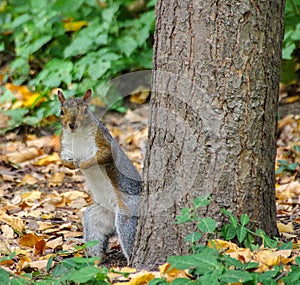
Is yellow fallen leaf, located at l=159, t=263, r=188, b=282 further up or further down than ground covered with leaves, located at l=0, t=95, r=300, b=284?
further down

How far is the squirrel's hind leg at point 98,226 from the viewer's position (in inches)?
160

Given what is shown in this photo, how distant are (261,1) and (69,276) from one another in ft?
5.01

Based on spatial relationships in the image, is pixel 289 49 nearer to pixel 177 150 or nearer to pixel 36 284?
pixel 177 150

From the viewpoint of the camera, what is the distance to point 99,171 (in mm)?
4125

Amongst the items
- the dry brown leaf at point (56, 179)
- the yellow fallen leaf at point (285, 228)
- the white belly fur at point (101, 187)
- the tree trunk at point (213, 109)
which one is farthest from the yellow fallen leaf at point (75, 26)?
the tree trunk at point (213, 109)

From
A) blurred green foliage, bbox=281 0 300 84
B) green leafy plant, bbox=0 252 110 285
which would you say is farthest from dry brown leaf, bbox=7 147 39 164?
green leafy plant, bbox=0 252 110 285

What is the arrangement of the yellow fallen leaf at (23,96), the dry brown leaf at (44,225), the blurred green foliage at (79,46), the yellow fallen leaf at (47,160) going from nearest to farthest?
1. the dry brown leaf at (44,225)
2. the yellow fallen leaf at (47,160)
3. the blurred green foliage at (79,46)
4. the yellow fallen leaf at (23,96)

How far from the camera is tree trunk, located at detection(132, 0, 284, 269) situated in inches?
124

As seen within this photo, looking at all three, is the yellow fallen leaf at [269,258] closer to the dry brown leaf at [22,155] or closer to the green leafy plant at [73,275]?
the green leafy plant at [73,275]

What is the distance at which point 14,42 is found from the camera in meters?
8.63

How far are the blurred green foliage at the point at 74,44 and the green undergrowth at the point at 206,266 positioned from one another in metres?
3.87

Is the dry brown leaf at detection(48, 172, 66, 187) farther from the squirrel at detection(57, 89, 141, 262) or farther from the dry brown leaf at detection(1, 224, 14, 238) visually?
the squirrel at detection(57, 89, 141, 262)

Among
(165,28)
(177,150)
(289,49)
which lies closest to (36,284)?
(177,150)

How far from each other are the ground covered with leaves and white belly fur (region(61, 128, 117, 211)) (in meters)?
0.35
